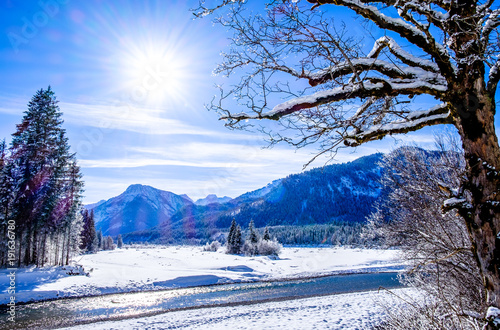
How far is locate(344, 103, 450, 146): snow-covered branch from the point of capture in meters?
2.71

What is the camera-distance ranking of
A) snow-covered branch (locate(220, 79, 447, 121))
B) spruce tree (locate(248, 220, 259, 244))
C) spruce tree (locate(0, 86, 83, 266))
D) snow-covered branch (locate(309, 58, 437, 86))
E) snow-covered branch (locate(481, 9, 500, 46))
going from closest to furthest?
snow-covered branch (locate(481, 9, 500, 46)) < snow-covered branch (locate(220, 79, 447, 121)) < snow-covered branch (locate(309, 58, 437, 86)) < spruce tree (locate(0, 86, 83, 266)) < spruce tree (locate(248, 220, 259, 244))

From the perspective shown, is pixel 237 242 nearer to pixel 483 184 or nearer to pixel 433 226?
pixel 433 226

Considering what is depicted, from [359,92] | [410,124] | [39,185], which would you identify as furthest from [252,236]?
[359,92]

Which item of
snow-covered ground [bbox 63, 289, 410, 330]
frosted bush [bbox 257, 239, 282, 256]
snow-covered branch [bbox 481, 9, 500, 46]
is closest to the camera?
snow-covered branch [bbox 481, 9, 500, 46]

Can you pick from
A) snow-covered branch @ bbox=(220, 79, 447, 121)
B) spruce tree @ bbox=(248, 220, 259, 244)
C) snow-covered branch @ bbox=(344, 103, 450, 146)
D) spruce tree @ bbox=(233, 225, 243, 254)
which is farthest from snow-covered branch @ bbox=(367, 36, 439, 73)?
spruce tree @ bbox=(233, 225, 243, 254)

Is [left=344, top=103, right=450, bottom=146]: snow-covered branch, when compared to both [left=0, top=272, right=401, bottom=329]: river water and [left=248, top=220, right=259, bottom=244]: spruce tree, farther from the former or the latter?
[left=248, top=220, right=259, bottom=244]: spruce tree

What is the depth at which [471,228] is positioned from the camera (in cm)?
243

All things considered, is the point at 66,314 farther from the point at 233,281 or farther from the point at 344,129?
the point at 344,129

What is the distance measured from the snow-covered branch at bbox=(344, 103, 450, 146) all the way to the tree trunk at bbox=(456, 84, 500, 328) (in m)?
0.21

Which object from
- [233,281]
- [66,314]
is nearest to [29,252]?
[66,314]

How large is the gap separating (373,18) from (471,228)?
2160 millimetres

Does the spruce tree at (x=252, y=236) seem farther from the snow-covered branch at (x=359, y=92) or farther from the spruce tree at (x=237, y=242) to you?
the snow-covered branch at (x=359, y=92)

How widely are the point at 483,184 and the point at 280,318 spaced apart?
13.3 meters

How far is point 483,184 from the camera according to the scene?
2.35 metres
